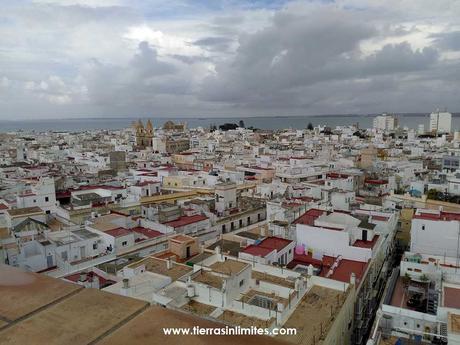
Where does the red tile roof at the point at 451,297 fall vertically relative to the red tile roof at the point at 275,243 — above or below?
below

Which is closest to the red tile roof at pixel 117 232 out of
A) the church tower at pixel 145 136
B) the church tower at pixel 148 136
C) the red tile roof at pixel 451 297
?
the red tile roof at pixel 451 297

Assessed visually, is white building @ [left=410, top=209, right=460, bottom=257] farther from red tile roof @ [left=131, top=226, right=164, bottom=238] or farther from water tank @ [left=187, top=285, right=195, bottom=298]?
red tile roof @ [left=131, top=226, right=164, bottom=238]

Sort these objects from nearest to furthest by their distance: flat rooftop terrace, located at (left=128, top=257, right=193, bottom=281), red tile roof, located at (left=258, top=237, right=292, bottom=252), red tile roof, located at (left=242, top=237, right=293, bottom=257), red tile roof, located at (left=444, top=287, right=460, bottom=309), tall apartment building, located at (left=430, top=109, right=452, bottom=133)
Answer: red tile roof, located at (left=444, top=287, right=460, bottom=309), flat rooftop terrace, located at (left=128, top=257, right=193, bottom=281), red tile roof, located at (left=242, top=237, right=293, bottom=257), red tile roof, located at (left=258, top=237, right=292, bottom=252), tall apartment building, located at (left=430, top=109, right=452, bottom=133)

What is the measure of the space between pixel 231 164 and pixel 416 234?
106ft

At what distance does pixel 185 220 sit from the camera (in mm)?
26688

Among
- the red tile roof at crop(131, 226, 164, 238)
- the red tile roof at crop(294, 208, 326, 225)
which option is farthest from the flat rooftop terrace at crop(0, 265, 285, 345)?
the red tile roof at crop(131, 226, 164, 238)

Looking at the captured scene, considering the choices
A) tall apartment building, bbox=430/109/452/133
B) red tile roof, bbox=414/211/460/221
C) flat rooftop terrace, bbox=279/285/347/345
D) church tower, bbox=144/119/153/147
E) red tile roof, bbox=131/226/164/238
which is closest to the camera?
flat rooftop terrace, bbox=279/285/347/345

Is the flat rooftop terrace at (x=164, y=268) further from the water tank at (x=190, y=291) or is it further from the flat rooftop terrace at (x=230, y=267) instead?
the water tank at (x=190, y=291)

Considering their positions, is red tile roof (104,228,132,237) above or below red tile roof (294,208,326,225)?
below

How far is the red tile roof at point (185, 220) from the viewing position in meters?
25.6

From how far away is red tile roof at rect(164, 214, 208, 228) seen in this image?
2556 centimetres

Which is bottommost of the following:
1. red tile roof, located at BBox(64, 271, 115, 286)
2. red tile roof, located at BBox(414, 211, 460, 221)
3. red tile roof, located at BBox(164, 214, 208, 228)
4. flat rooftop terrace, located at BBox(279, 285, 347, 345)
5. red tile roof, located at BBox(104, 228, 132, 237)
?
red tile roof, located at BBox(64, 271, 115, 286)

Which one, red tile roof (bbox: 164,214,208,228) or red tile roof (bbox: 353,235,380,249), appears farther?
red tile roof (bbox: 164,214,208,228)

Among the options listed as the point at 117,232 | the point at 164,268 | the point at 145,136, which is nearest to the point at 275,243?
the point at 164,268
